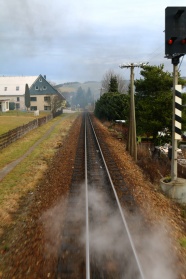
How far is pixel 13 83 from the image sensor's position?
305ft

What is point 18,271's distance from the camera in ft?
21.1

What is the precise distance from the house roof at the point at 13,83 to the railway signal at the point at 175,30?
84690 mm

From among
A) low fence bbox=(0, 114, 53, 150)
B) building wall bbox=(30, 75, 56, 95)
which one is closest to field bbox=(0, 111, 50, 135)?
low fence bbox=(0, 114, 53, 150)

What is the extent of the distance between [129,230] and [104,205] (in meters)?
2.16

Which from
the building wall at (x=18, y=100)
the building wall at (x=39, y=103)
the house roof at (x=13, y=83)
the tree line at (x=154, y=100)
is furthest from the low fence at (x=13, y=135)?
the house roof at (x=13, y=83)

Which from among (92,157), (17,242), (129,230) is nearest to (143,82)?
(92,157)

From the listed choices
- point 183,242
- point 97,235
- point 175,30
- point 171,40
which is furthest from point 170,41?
point 97,235

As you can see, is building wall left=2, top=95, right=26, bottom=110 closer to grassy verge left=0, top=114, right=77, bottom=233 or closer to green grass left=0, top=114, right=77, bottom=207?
green grass left=0, top=114, right=77, bottom=207

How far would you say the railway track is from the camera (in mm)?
6320

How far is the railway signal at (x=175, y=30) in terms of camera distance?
32.5 ft

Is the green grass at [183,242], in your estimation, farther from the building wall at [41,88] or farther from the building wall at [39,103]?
the building wall at [41,88]

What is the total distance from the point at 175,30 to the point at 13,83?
294 ft

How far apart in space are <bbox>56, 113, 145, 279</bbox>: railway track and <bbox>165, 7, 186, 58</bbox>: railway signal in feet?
19.9

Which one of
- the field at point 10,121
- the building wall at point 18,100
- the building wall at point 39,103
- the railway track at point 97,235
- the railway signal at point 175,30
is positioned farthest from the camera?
the building wall at point 18,100
